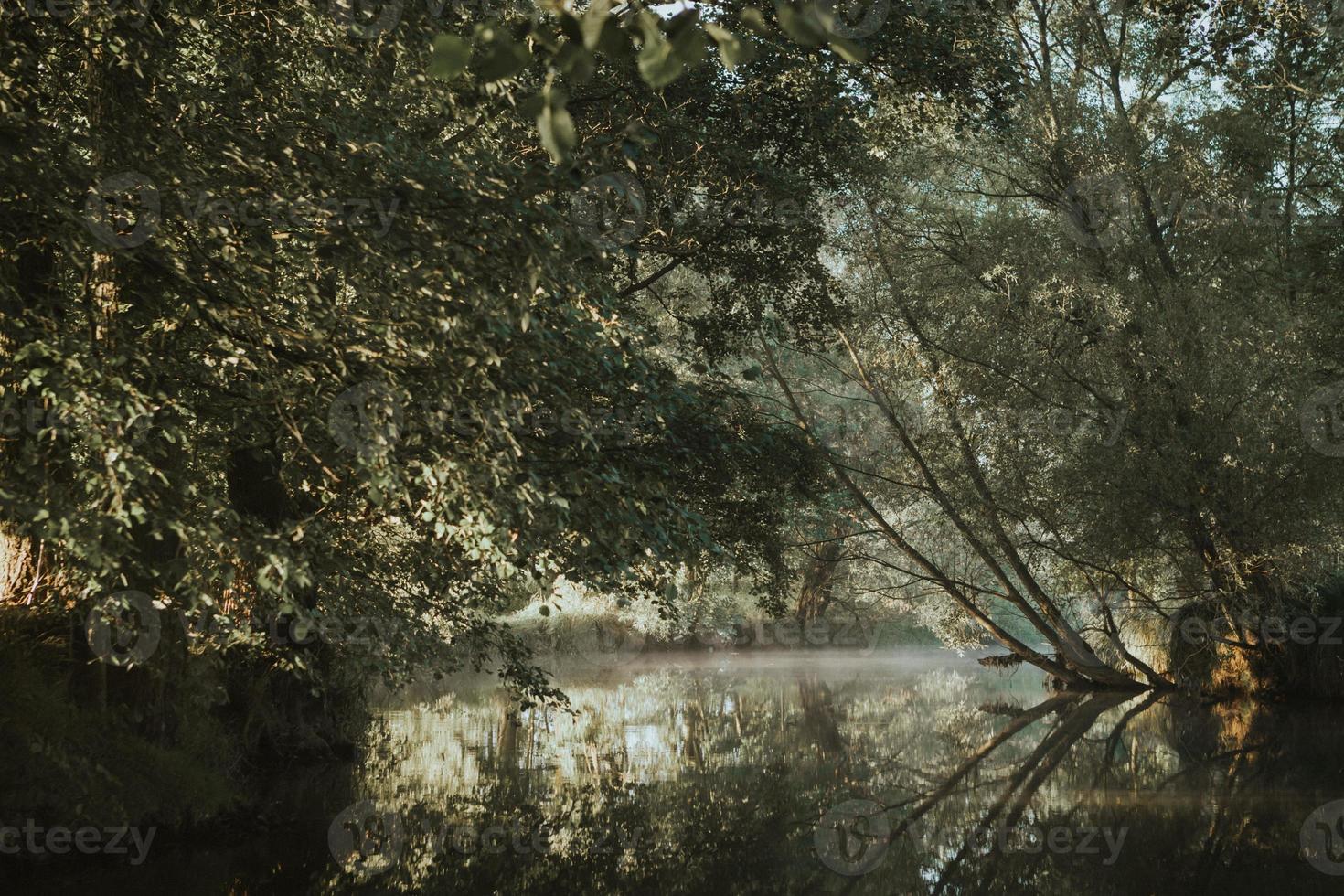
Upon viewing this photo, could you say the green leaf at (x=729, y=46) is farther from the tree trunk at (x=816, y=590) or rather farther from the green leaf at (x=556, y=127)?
the tree trunk at (x=816, y=590)

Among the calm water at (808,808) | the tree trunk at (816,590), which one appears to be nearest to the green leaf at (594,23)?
the calm water at (808,808)

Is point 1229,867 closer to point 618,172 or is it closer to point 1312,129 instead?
point 618,172

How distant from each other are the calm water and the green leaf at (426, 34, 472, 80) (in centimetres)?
638

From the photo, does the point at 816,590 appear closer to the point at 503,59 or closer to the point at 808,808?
the point at 808,808

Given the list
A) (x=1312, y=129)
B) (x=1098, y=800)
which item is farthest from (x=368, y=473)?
(x=1312, y=129)

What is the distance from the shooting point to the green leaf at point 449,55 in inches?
76.6

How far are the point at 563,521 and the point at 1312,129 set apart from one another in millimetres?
15959

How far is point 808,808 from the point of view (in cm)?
1027

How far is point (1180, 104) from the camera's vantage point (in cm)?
1895

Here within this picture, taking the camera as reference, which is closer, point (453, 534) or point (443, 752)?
point (453, 534)

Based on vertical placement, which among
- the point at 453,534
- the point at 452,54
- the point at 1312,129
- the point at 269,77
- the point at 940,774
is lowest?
the point at 940,774

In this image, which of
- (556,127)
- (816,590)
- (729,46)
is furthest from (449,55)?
(816,590)

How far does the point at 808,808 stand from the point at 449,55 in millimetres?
9241

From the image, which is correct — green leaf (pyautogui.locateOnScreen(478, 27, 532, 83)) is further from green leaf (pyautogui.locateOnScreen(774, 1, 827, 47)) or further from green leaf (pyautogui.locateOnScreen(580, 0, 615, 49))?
green leaf (pyautogui.locateOnScreen(774, 1, 827, 47))
